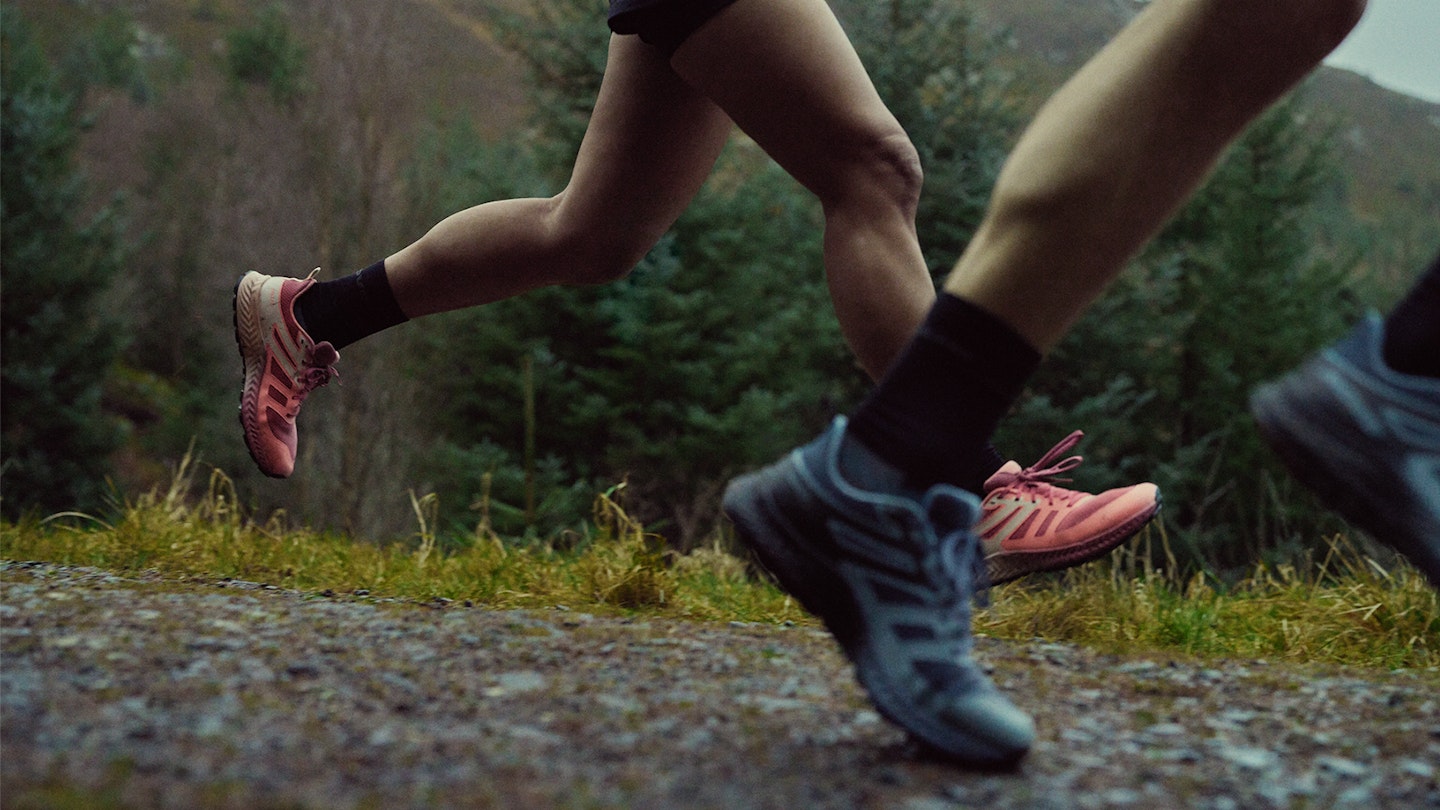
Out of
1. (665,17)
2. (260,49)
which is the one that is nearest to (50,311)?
(665,17)

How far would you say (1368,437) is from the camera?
3.86 feet

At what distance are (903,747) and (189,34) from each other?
86884 mm

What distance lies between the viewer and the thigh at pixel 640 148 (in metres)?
2.11

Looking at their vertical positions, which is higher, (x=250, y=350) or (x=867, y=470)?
(x=250, y=350)

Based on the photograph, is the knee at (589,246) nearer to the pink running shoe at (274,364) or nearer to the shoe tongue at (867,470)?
the pink running shoe at (274,364)

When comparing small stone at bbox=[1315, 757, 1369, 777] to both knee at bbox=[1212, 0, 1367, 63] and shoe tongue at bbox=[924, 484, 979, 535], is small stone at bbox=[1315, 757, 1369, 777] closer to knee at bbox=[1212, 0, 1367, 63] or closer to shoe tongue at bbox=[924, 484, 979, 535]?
Answer: shoe tongue at bbox=[924, 484, 979, 535]

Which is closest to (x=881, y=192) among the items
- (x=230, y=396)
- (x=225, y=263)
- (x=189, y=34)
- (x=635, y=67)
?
(x=635, y=67)

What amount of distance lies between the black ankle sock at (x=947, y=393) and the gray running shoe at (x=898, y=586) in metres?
0.03

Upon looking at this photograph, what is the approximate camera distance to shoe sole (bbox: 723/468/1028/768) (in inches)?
45.3

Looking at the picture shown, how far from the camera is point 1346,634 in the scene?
2.32 m

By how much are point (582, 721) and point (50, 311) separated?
63.8 ft

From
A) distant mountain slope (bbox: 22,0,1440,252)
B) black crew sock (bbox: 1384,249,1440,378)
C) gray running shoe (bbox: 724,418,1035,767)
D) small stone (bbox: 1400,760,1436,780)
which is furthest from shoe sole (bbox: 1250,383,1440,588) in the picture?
distant mountain slope (bbox: 22,0,1440,252)

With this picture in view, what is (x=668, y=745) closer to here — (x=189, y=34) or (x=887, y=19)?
(x=887, y=19)

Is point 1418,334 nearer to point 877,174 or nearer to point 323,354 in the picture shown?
point 877,174
